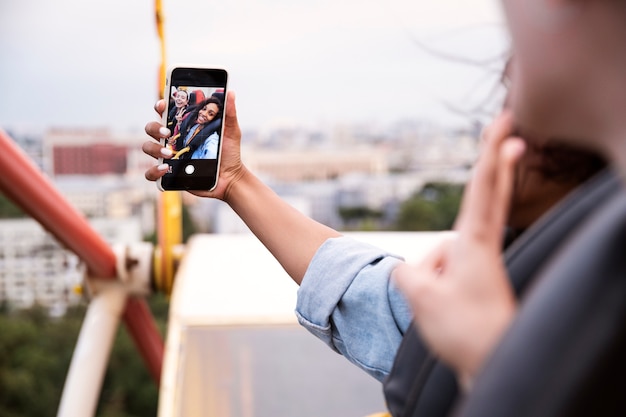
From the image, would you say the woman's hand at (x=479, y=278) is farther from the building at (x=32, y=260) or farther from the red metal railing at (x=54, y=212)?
the building at (x=32, y=260)

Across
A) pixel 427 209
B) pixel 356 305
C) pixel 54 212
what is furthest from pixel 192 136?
pixel 427 209

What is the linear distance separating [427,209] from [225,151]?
17821 millimetres

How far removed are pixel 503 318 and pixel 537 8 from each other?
0.12 m

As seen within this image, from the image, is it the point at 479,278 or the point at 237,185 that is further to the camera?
the point at 237,185

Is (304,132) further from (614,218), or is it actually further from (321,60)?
(614,218)

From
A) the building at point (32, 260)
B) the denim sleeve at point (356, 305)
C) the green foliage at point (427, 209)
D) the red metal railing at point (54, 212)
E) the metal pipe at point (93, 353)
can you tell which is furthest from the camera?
the building at point (32, 260)

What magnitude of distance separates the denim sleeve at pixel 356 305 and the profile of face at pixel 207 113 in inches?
5.8

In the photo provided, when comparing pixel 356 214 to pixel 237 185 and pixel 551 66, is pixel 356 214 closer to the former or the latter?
pixel 237 185

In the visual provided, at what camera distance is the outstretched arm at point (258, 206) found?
0.68 meters

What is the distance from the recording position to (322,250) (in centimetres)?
66

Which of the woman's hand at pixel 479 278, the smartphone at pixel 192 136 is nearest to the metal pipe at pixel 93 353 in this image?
the smartphone at pixel 192 136

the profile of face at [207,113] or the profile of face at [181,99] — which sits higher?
the profile of face at [181,99]

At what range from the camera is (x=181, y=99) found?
0.71m

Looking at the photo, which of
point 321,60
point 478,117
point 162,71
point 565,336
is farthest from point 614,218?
point 321,60
